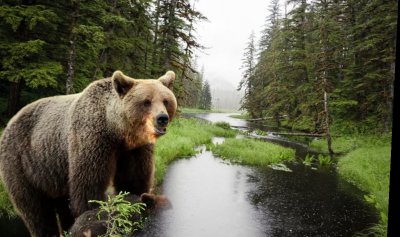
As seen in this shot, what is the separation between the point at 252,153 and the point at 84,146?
11.5 m

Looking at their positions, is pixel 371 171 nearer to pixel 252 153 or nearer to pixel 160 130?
pixel 252 153

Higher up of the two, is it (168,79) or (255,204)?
(168,79)

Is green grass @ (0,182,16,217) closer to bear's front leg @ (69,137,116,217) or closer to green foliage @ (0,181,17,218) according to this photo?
green foliage @ (0,181,17,218)

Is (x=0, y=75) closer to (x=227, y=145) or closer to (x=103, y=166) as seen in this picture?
(x=103, y=166)

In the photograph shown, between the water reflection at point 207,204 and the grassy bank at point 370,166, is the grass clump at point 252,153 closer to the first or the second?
the water reflection at point 207,204

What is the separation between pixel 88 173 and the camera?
10.2 ft

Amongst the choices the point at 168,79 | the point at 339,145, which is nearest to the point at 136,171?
the point at 168,79

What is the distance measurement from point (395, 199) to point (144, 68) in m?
16.5

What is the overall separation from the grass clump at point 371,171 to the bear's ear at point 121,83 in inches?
267

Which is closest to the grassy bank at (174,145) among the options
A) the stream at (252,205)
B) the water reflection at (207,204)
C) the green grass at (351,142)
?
the stream at (252,205)

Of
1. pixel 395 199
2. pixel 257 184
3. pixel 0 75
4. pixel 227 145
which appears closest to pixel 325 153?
pixel 227 145

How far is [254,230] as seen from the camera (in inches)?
257

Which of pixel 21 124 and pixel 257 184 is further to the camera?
pixel 257 184

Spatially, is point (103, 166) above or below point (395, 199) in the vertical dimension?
below
